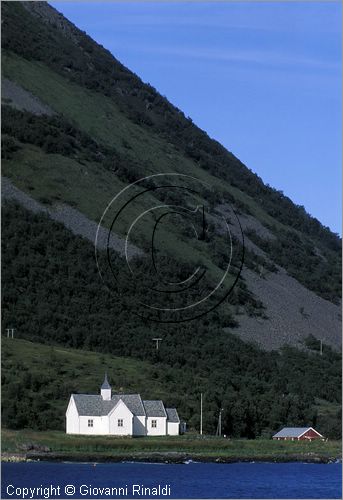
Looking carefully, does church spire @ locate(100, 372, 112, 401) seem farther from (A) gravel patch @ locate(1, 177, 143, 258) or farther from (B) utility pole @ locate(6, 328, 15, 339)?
(A) gravel patch @ locate(1, 177, 143, 258)

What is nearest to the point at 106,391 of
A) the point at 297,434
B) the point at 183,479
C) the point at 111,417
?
the point at 111,417

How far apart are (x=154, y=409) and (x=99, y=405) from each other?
5.98m

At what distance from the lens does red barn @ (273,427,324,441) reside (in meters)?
118

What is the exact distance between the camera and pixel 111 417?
10444 centimetres

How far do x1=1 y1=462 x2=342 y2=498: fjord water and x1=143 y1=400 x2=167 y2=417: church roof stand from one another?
57.6 feet

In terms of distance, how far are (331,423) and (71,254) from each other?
63.2 m

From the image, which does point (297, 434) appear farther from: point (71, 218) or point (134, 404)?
point (71, 218)

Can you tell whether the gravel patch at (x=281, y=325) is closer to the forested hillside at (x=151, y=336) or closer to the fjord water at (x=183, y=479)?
the forested hillside at (x=151, y=336)

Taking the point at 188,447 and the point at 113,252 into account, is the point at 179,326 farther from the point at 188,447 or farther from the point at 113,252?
the point at 188,447

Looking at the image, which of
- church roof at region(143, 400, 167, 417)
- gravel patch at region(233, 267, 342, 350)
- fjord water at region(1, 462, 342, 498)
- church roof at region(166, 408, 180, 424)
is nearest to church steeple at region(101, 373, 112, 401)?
church roof at region(143, 400, 167, 417)

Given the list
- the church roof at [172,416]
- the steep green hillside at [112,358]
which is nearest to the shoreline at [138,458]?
the church roof at [172,416]

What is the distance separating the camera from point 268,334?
178m

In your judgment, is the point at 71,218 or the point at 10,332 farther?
the point at 71,218

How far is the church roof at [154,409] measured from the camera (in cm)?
10800
